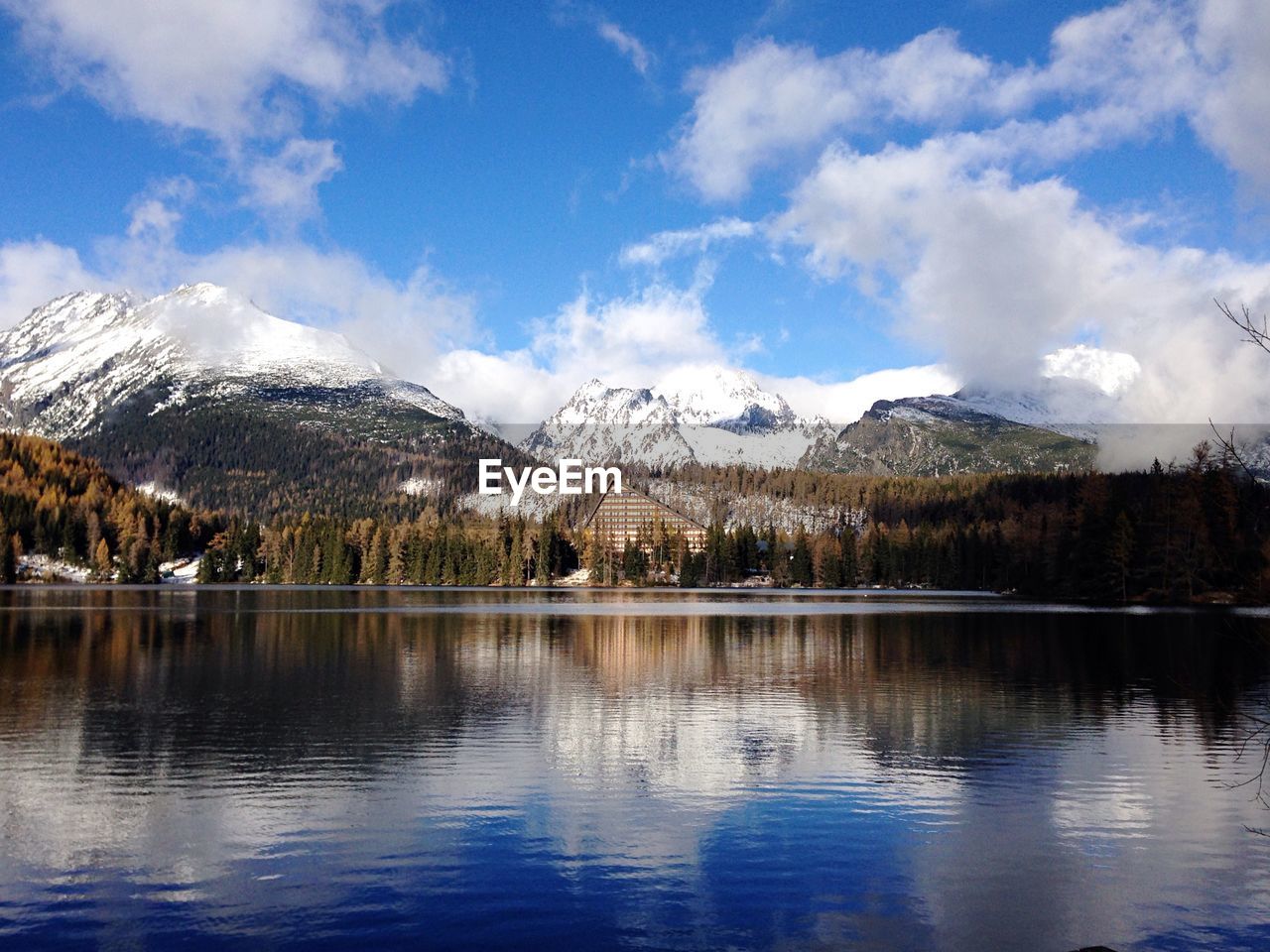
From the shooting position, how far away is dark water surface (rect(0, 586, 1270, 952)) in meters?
18.5

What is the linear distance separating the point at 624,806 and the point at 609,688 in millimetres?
22515

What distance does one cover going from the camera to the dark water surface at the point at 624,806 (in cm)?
1853

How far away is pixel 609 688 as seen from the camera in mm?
49000

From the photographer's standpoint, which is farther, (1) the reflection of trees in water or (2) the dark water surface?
(1) the reflection of trees in water

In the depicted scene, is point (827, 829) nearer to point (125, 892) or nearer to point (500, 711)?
point (125, 892)

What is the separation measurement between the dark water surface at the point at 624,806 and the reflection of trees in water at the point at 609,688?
1.00ft

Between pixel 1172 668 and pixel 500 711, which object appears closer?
pixel 500 711

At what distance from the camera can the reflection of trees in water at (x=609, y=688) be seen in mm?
34125

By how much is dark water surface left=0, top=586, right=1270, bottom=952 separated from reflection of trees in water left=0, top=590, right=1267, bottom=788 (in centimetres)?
30

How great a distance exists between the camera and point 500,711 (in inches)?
1622

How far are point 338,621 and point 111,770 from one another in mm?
65090

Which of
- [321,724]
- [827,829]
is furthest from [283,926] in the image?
[321,724]

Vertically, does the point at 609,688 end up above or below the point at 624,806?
above

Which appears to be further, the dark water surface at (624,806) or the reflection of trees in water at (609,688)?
the reflection of trees in water at (609,688)
